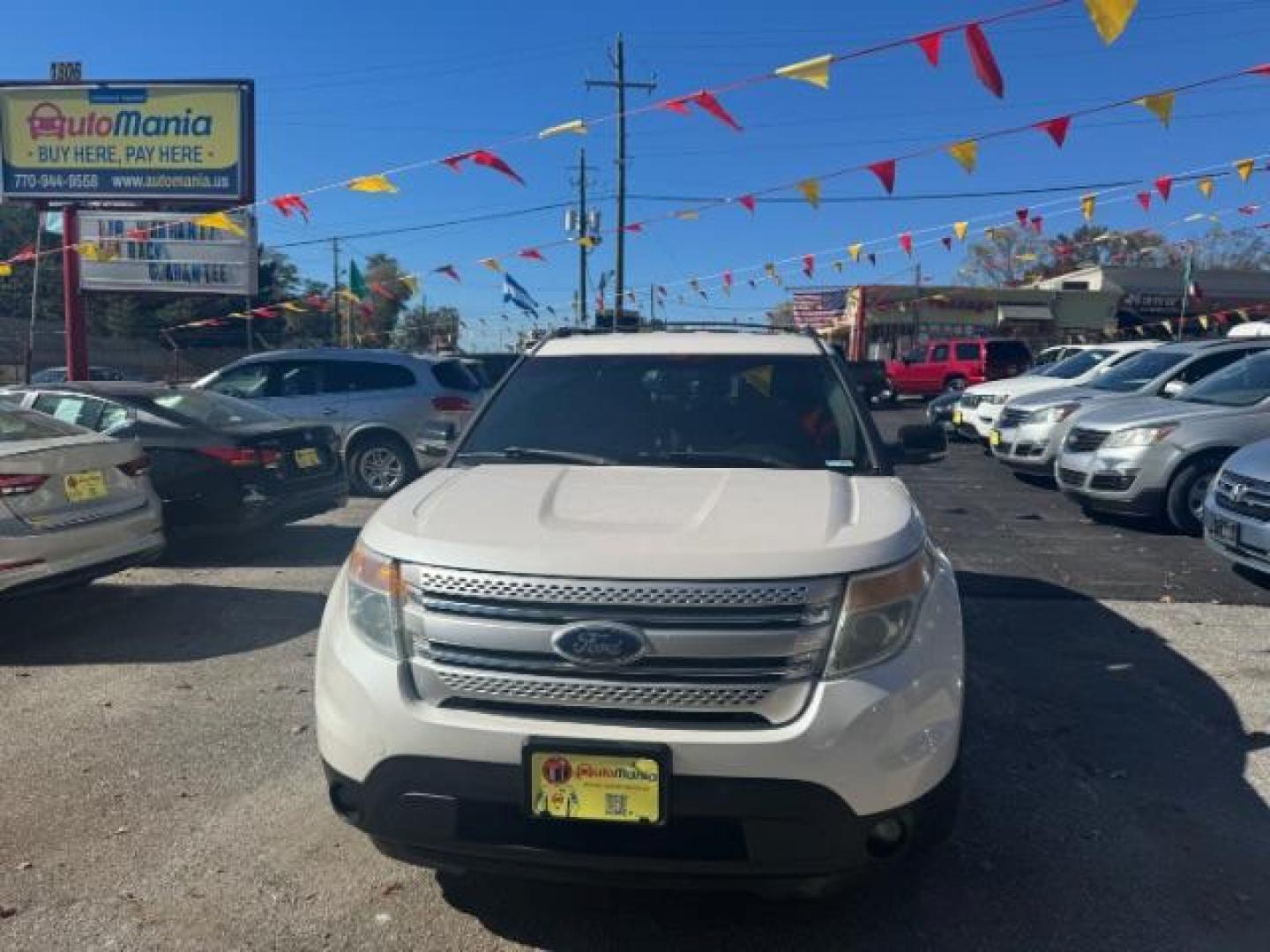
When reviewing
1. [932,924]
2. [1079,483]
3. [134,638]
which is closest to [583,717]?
[932,924]

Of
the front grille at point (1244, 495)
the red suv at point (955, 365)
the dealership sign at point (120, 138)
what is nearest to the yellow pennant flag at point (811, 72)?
the front grille at point (1244, 495)

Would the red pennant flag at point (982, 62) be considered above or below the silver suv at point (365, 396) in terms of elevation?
above

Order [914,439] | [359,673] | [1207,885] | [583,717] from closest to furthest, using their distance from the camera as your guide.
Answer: [583,717], [359,673], [1207,885], [914,439]

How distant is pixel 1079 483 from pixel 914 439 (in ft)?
18.5

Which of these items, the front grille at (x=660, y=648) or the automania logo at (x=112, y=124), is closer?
the front grille at (x=660, y=648)

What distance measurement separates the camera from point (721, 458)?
3.77m

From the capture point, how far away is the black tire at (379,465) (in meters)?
11.1

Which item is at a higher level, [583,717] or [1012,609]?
[583,717]

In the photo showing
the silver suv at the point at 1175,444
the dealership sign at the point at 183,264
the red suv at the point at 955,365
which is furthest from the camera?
the red suv at the point at 955,365

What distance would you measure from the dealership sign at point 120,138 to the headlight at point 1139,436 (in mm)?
13520

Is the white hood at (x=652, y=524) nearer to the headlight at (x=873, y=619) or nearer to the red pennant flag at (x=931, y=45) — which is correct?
the headlight at (x=873, y=619)

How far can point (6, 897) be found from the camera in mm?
3016

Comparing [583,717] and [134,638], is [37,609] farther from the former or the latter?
[583,717]

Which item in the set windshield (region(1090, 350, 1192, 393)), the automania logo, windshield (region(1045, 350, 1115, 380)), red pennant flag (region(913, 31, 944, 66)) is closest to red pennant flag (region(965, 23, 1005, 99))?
red pennant flag (region(913, 31, 944, 66))
